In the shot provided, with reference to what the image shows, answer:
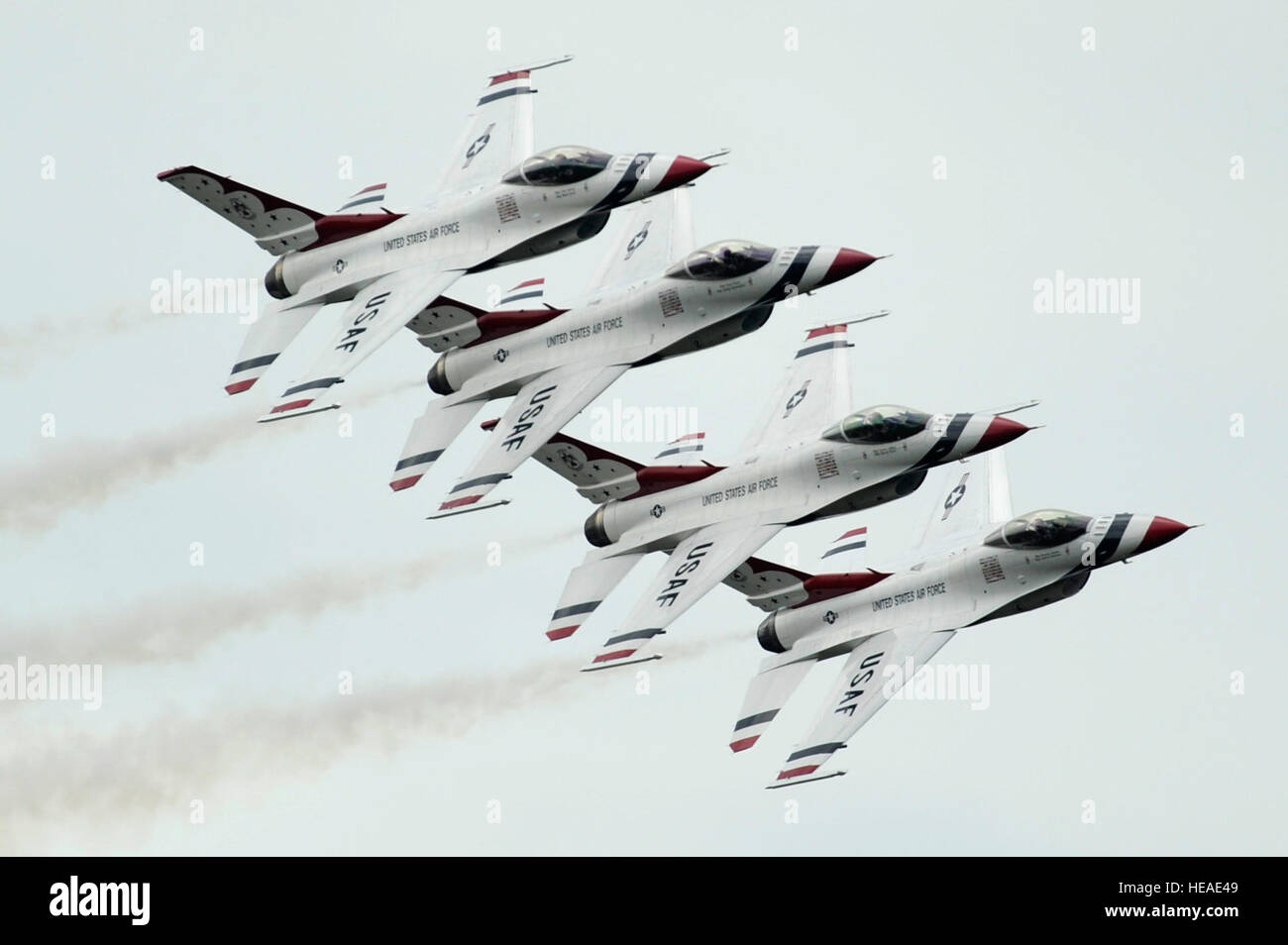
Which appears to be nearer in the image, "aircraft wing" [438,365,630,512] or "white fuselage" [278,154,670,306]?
"aircraft wing" [438,365,630,512]

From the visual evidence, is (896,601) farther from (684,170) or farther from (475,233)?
(475,233)

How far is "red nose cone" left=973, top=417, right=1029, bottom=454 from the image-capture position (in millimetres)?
65875

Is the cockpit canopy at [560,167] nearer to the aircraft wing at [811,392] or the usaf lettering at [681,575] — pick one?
the aircraft wing at [811,392]

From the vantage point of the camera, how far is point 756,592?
6856 centimetres

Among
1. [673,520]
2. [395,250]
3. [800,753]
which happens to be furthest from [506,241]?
[800,753]

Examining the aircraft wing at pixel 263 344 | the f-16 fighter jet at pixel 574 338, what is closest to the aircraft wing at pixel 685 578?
the f-16 fighter jet at pixel 574 338

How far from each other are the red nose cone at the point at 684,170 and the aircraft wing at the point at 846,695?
32.5ft

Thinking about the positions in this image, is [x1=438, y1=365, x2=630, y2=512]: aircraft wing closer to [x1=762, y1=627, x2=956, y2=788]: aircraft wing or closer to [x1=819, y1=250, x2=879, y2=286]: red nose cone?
[x1=819, y1=250, x2=879, y2=286]: red nose cone

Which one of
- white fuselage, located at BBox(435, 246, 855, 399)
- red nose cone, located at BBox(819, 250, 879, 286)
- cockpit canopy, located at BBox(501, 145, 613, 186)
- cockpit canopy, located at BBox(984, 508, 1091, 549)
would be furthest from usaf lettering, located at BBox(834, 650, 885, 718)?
cockpit canopy, located at BBox(501, 145, 613, 186)

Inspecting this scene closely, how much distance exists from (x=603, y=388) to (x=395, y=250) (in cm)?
535

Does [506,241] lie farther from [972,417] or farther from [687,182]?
[972,417]

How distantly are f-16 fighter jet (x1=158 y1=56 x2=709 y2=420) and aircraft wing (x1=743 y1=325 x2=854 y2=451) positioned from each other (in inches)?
208

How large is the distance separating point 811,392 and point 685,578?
18.2ft

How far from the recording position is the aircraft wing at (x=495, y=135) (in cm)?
7056
